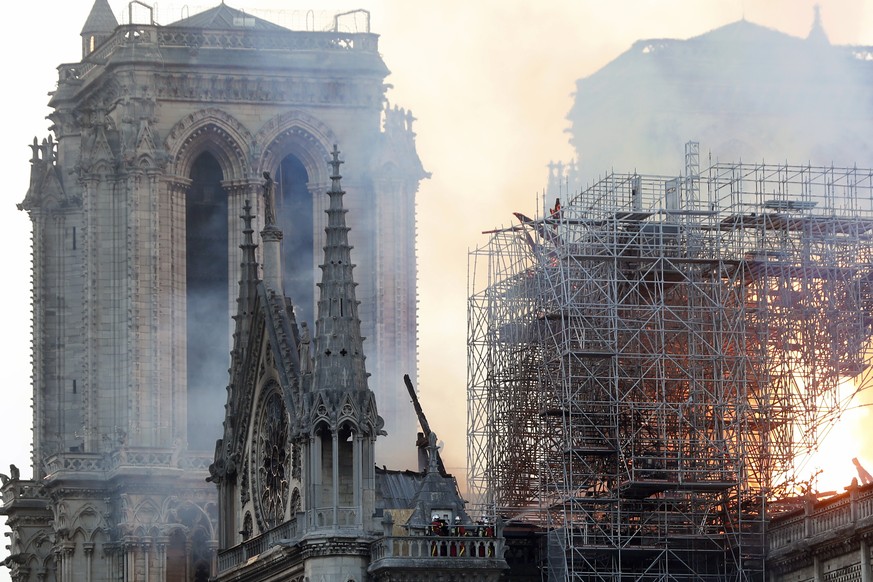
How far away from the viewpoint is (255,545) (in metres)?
114

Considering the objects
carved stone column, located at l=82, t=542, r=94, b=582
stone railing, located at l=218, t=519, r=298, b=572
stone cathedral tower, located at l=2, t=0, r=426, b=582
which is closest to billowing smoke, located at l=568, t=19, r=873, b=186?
stone cathedral tower, located at l=2, t=0, r=426, b=582

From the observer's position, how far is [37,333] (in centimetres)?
15362

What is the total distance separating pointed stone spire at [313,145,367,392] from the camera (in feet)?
355

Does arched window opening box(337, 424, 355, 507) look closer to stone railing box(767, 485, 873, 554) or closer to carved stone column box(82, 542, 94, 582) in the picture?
stone railing box(767, 485, 873, 554)

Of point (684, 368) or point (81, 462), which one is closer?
point (684, 368)

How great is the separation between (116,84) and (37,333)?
515 inches

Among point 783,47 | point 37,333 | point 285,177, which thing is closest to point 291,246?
point 285,177

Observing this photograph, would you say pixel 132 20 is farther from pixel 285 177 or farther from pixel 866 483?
pixel 866 483

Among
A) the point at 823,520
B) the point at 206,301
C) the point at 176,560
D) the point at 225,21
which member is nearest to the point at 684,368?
the point at 823,520

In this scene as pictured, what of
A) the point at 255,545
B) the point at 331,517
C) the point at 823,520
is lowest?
the point at 823,520

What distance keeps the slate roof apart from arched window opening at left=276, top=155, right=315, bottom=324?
604 centimetres

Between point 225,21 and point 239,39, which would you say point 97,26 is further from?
point 239,39

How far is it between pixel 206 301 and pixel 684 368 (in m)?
36.6

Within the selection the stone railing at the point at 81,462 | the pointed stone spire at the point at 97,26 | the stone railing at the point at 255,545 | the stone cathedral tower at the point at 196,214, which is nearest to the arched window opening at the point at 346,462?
the stone railing at the point at 255,545
